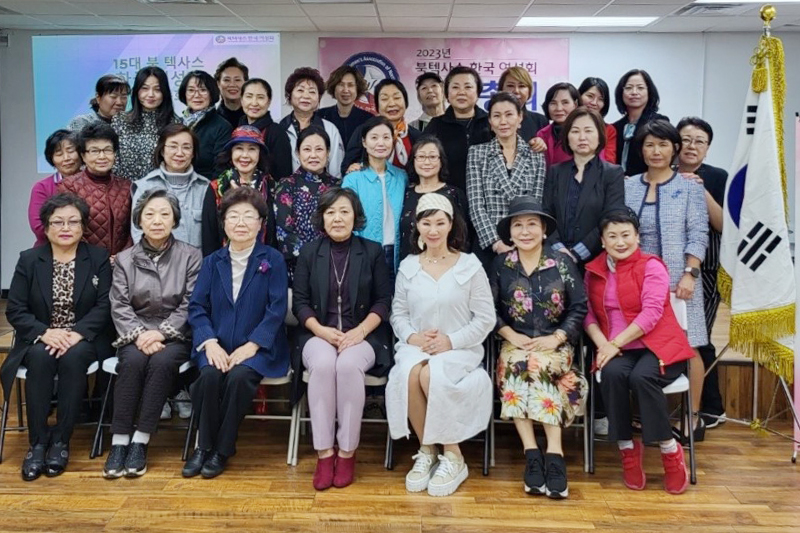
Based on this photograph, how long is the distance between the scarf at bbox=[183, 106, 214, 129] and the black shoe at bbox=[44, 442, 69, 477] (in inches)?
69.7

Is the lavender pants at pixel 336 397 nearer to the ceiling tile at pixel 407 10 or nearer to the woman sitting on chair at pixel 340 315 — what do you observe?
the woman sitting on chair at pixel 340 315

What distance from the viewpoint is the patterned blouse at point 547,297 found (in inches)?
134

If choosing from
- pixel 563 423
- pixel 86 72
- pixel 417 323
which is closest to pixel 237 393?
pixel 417 323

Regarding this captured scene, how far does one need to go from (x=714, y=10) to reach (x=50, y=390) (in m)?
6.13

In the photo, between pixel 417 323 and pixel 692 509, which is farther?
pixel 417 323

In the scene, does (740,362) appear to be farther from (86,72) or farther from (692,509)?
(86,72)

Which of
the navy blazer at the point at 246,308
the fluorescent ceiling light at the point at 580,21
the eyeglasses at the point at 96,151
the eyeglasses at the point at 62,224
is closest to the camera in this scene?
the navy blazer at the point at 246,308

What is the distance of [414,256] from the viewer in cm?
353

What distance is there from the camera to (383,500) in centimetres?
311

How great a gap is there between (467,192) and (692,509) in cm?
172

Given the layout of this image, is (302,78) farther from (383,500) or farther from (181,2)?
(181,2)

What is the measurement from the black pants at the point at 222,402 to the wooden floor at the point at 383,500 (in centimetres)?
17

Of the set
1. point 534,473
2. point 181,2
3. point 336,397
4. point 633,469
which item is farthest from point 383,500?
point 181,2

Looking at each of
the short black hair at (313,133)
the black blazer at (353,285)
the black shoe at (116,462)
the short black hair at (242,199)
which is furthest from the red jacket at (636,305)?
the black shoe at (116,462)
